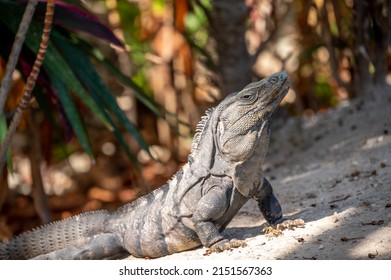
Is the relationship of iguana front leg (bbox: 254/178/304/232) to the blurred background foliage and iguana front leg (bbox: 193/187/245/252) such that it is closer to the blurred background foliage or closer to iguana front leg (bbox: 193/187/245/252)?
iguana front leg (bbox: 193/187/245/252)

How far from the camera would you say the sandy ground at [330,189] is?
420cm

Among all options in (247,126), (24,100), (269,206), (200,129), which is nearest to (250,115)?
(247,126)

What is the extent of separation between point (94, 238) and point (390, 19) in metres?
3.68

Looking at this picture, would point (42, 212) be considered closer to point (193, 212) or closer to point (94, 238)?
point (94, 238)

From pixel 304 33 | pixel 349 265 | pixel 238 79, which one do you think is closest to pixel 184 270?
pixel 349 265

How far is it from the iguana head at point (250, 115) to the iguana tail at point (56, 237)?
1.06m

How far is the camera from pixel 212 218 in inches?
175

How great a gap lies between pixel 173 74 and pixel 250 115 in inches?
217

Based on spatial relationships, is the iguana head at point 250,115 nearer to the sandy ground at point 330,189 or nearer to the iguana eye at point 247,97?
the iguana eye at point 247,97

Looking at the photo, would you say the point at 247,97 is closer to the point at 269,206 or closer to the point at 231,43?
the point at 269,206

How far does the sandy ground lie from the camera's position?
4203mm

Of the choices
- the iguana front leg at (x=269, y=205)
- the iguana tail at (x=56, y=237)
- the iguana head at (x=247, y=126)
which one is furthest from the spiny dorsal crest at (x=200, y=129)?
the iguana tail at (x=56, y=237)

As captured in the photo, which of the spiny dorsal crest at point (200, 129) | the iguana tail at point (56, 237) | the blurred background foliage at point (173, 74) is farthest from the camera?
the blurred background foliage at point (173, 74)

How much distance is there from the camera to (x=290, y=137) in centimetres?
780
